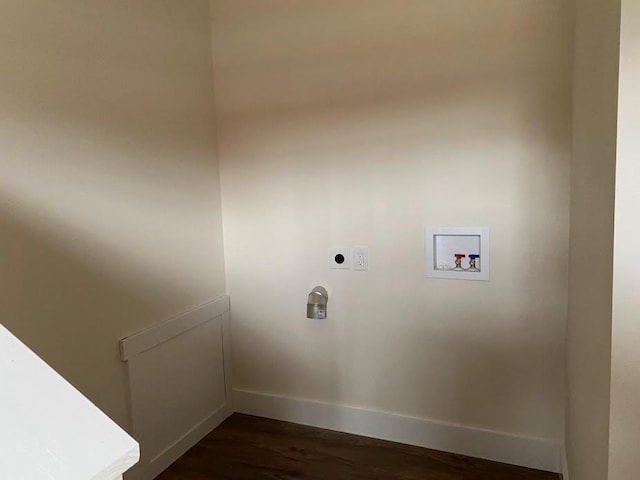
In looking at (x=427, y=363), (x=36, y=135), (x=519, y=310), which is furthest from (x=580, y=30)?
(x=36, y=135)

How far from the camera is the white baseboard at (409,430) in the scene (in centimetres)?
221

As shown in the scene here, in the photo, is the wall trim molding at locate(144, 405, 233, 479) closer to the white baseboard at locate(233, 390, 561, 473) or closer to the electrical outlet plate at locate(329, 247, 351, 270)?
the white baseboard at locate(233, 390, 561, 473)

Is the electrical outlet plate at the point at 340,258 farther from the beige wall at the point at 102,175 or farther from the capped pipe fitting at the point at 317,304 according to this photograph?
the beige wall at the point at 102,175

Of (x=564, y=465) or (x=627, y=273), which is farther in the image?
(x=564, y=465)

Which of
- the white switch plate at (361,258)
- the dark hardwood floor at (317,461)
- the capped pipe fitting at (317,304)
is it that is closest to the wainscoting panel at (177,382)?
the dark hardwood floor at (317,461)

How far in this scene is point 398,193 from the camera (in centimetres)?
231

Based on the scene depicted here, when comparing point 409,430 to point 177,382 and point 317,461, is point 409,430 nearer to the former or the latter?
point 317,461

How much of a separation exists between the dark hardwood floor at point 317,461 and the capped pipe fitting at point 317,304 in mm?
619

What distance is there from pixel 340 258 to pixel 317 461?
948 mm

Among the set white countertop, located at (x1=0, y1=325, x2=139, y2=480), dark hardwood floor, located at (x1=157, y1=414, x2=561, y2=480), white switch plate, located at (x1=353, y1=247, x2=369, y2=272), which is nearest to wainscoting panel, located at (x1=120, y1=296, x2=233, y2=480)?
dark hardwood floor, located at (x1=157, y1=414, x2=561, y2=480)

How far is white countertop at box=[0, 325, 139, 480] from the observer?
1.70 ft

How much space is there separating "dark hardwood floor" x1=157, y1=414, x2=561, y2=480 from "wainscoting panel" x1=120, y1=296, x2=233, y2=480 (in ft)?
0.34

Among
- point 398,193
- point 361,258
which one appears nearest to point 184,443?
point 361,258

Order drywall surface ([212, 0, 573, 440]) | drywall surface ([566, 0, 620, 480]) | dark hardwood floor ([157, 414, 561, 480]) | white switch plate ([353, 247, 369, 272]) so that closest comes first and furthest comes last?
1. drywall surface ([566, 0, 620, 480])
2. drywall surface ([212, 0, 573, 440])
3. dark hardwood floor ([157, 414, 561, 480])
4. white switch plate ([353, 247, 369, 272])
